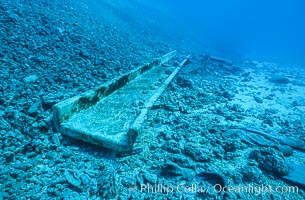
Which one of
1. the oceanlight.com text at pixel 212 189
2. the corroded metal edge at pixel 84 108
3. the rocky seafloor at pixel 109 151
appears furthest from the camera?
the corroded metal edge at pixel 84 108

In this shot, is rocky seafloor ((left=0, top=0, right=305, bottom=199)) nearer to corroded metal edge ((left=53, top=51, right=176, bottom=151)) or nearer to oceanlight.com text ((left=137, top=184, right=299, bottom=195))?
oceanlight.com text ((left=137, top=184, right=299, bottom=195))

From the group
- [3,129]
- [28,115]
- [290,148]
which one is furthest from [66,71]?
[290,148]

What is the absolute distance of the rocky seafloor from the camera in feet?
7.09

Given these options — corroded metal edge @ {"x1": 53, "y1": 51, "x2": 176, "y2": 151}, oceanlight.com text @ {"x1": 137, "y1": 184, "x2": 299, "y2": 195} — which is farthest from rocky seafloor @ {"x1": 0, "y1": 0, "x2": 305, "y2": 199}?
corroded metal edge @ {"x1": 53, "y1": 51, "x2": 176, "y2": 151}

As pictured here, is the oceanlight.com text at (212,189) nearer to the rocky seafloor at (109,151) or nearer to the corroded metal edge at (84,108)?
the rocky seafloor at (109,151)

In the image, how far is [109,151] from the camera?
8.59 ft

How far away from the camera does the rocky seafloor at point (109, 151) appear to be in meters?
2.16

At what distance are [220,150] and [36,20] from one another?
560 centimetres

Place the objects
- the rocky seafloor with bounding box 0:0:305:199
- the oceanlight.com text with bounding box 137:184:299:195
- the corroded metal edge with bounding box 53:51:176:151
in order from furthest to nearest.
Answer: the corroded metal edge with bounding box 53:51:176:151 → the oceanlight.com text with bounding box 137:184:299:195 → the rocky seafloor with bounding box 0:0:305:199

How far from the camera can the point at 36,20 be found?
515cm

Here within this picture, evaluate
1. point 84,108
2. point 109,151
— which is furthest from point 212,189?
point 84,108

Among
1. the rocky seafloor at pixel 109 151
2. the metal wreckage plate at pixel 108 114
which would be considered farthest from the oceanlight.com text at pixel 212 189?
the metal wreckage plate at pixel 108 114

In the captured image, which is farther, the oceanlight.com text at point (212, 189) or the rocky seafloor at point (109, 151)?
the oceanlight.com text at point (212, 189)

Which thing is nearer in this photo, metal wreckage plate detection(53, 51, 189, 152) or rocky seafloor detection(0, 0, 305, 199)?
rocky seafloor detection(0, 0, 305, 199)
